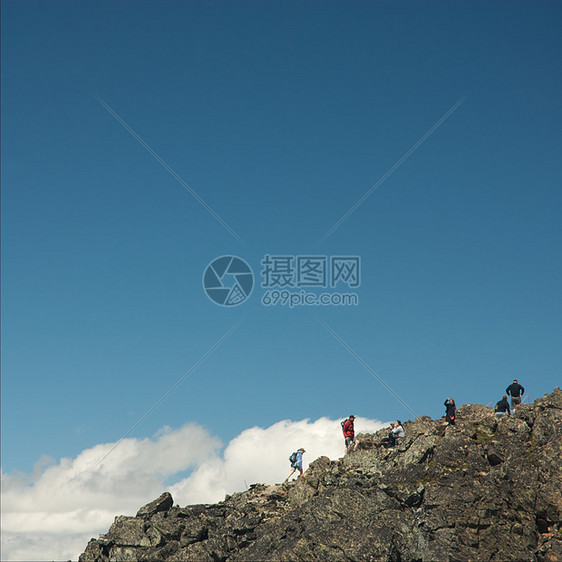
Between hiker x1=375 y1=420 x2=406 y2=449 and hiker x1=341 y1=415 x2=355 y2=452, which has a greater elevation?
hiker x1=341 y1=415 x2=355 y2=452

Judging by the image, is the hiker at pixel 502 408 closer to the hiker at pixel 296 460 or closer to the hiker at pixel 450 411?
the hiker at pixel 450 411

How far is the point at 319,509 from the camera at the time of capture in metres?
35.8

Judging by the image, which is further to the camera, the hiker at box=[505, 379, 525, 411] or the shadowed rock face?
the hiker at box=[505, 379, 525, 411]

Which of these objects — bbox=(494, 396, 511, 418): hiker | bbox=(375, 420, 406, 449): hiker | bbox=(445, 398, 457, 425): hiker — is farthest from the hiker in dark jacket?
bbox=(494, 396, 511, 418): hiker

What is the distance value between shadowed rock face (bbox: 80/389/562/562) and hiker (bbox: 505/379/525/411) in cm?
485

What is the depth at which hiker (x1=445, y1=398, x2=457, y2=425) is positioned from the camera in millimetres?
44125

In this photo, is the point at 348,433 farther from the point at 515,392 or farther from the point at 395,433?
the point at 515,392

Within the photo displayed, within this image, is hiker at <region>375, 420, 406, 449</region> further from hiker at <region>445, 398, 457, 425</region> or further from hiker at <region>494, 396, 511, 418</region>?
hiker at <region>494, 396, 511, 418</region>

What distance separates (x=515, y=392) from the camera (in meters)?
48.2

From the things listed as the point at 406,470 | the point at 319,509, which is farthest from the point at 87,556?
the point at 406,470

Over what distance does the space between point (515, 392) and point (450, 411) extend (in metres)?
7.06

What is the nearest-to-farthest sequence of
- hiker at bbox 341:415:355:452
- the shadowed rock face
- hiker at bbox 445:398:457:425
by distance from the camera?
the shadowed rock face
hiker at bbox 445:398:457:425
hiker at bbox 341:415:355:452

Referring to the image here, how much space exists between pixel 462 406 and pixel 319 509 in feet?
63.6

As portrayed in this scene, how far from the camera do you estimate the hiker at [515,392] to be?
47.9 metres
